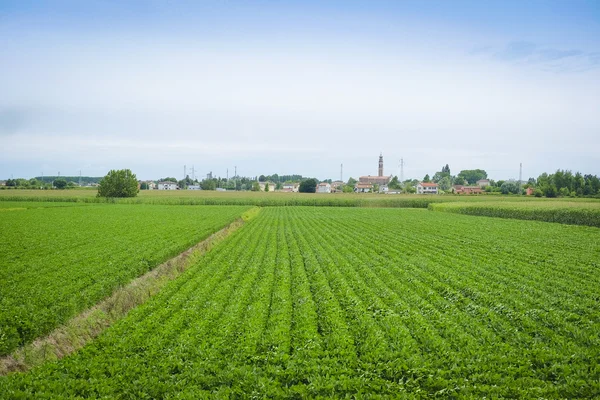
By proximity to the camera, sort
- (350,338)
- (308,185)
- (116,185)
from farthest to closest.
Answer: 1. (308,185)
2. (116,185)
3. (350,338)

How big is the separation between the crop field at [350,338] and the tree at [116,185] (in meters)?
88.9

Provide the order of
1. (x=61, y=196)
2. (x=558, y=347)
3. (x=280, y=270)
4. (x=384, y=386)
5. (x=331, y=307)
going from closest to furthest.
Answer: (x=384, y=386), (x=558, y=347), (x=331, y=307), (x=280, y=270), (x=61, y=196)

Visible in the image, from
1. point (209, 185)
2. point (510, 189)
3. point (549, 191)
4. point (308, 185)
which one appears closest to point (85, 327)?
point (549, 191)

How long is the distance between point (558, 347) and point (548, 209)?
145ft

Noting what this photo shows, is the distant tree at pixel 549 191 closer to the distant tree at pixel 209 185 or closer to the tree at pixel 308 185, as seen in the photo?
the tree at pixel 308 185

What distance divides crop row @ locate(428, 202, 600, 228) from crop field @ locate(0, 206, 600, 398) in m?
29.1

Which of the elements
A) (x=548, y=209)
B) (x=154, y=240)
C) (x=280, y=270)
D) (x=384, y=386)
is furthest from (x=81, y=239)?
(x=548, y=209)

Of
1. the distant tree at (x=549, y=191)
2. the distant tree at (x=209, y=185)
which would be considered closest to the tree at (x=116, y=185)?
the distant tree at (x=209, y=185)

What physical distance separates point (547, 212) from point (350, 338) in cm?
4693

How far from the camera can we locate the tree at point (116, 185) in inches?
3784

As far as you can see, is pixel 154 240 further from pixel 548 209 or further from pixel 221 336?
pixel 548 209

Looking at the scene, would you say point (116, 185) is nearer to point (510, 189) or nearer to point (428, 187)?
point (510, 189)

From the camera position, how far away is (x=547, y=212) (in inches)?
1828

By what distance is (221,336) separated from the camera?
9.67 meters
